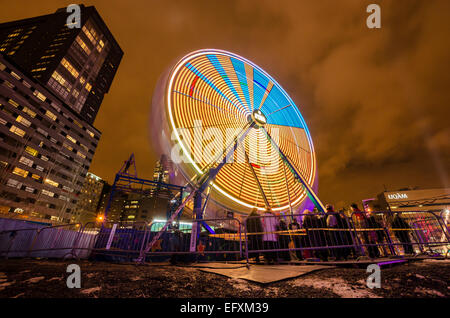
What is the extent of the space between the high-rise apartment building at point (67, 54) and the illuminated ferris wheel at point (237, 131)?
224ft

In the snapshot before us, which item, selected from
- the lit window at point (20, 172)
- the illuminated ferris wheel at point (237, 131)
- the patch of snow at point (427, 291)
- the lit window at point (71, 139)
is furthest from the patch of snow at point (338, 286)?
the lit window at point (71, 139)

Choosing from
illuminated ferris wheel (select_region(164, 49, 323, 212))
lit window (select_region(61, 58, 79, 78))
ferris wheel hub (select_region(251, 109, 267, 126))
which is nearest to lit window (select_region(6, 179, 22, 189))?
lit window (select_region(61, 58, 79, 78))

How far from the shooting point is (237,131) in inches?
498

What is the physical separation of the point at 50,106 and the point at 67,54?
2294cm

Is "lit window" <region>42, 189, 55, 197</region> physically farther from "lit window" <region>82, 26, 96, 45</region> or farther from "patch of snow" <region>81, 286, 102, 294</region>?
"patch of snow" <region>81, 286, 102, 294</region>

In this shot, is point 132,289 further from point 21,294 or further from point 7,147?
point 7,147

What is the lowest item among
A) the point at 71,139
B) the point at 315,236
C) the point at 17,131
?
the point at 315,236

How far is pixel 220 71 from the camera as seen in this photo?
39.6 ft

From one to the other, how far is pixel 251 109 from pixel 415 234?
10.7m

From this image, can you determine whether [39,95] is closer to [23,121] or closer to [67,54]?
[23,121]

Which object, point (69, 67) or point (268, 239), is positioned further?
point (69, 67)

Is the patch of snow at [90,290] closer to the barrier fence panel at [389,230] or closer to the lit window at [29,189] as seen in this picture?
the barrier fence panel at [389,230]

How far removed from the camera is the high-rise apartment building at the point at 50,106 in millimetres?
42062

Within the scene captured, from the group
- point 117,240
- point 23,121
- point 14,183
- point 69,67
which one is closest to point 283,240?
point 117,240
